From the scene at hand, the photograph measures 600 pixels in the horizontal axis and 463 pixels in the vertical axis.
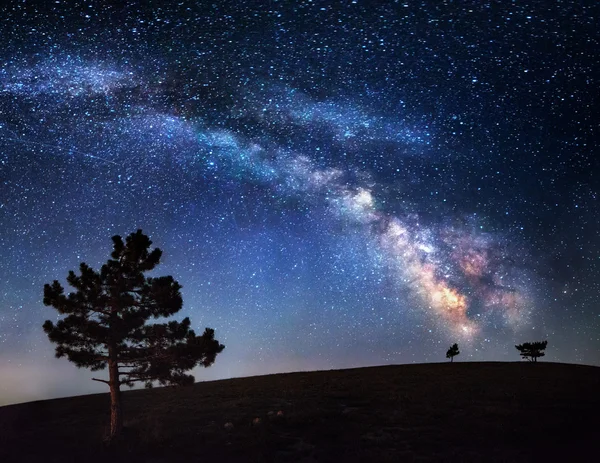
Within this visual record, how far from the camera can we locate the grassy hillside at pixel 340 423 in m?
18.2

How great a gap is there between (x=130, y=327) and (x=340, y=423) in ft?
38.8

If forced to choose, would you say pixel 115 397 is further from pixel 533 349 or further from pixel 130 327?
pixel 533 349

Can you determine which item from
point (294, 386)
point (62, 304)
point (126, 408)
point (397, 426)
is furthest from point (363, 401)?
point (62, 304)

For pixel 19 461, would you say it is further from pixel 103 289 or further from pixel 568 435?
pixel 568 435

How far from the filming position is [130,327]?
2203cm

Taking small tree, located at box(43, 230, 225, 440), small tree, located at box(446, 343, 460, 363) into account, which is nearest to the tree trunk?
small tree, located at box(43, 230, 225, 440)

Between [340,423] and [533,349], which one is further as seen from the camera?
[533,349]

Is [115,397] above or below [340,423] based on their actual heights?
above

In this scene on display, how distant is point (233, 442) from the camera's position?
20359 millimetres

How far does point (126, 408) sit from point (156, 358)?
11.7 m

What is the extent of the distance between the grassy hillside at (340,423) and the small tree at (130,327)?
123 inches

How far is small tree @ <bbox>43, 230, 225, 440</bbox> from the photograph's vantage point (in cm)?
2144

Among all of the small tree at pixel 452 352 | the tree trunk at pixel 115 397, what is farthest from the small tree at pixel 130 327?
the small tree at pixel 452 352

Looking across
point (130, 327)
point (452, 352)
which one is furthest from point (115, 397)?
point (452, 352)
